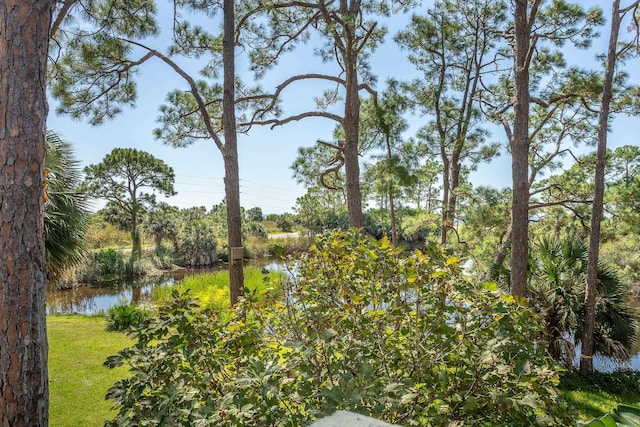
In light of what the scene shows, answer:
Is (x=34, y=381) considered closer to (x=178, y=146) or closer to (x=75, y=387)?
(x=75, y=387)

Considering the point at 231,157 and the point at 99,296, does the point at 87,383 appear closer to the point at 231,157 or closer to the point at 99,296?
the point at 231,157

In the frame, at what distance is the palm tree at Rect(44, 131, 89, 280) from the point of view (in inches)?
182

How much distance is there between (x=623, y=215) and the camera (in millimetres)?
5562

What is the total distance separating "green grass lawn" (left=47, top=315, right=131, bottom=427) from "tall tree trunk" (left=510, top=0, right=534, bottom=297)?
405cm

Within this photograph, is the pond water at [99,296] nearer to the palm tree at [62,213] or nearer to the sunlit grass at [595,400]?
the palm tree at [62,213]

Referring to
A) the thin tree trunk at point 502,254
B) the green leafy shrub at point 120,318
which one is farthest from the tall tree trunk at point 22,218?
the thin tree trunk at point 502,254

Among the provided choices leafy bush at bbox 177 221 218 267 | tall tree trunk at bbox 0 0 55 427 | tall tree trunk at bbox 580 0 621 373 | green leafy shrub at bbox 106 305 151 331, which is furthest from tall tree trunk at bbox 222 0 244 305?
leafy bush at bbox 177 221 218 267

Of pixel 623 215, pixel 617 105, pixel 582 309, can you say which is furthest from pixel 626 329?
pixel 617 105

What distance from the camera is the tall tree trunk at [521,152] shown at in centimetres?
410

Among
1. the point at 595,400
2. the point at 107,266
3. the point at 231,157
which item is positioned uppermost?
the point at 231,157

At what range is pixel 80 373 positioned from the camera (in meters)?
3.96

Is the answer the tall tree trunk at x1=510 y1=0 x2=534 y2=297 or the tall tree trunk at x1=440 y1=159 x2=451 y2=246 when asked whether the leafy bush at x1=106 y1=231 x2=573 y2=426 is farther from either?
the tall tree trunk at x1=440 y1=159 x2=451 y2=246

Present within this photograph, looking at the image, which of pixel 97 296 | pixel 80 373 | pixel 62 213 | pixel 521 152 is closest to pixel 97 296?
pixel 97 296

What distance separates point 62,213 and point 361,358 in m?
4.78
